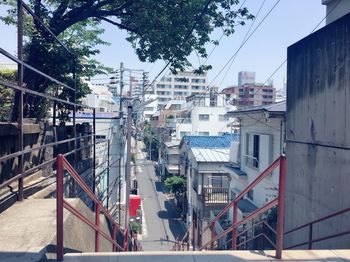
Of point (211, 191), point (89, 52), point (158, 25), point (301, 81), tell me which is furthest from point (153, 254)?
point (211, 191)

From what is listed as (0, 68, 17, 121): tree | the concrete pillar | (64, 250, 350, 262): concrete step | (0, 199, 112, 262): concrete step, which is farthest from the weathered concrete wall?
(0, 68, 17, 121): tree

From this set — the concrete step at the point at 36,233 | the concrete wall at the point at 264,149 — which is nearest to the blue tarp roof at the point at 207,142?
the concrete wall at the point at 264,149

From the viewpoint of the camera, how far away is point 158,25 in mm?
8609

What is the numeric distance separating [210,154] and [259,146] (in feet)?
28.3

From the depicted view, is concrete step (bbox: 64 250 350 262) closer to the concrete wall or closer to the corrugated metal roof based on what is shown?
the concrete wall

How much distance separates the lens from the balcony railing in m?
19.4

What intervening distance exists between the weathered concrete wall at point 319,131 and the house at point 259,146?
4334 millimetres

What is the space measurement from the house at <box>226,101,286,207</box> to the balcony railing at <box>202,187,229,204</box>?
114 inches

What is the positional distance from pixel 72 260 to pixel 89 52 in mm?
7355

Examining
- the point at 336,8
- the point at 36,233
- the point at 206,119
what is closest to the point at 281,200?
the point at 36,233

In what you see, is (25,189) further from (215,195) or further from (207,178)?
(207,178)

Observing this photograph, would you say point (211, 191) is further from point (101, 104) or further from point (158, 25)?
point (101, 104)

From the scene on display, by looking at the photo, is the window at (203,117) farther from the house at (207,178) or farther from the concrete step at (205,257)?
the concrete step at (205,257)

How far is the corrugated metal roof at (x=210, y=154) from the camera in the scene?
69.7 feet
